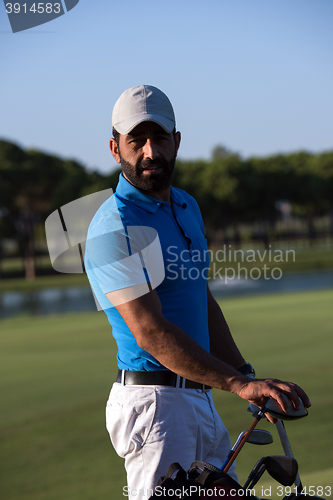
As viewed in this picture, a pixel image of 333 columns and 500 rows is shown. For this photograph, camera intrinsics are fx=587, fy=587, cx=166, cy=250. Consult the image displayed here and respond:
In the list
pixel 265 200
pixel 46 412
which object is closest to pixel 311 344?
pixel 46 412

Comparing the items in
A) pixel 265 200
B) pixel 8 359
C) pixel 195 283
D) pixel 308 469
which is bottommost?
pixel 308 469

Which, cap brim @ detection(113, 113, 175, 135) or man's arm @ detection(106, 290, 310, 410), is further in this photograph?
cap brim @ detection(113, 113, 175, 135)

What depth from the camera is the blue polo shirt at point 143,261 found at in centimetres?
189

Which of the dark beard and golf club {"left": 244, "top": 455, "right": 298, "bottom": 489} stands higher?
the dark beard

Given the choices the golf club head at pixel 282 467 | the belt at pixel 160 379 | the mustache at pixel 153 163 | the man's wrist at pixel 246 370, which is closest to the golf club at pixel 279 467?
the golf club head at pixel 282 467

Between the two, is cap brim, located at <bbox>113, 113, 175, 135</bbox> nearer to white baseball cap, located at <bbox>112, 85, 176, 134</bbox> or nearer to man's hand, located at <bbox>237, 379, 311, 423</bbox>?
white baseball cap, located at <bbox>112, 85, 176, 134</bbox>

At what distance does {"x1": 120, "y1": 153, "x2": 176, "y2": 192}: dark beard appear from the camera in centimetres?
206

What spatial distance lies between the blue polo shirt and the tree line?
1505 inches

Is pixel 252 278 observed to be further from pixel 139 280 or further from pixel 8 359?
pixel 139 280

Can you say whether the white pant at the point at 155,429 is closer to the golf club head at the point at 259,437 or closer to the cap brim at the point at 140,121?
the golf club head at the point at 259,437

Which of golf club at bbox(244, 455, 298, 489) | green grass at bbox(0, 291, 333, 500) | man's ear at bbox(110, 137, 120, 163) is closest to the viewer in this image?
golf club at bbox(244, 455, 298, 489)

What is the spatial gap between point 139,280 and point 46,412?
459 cm

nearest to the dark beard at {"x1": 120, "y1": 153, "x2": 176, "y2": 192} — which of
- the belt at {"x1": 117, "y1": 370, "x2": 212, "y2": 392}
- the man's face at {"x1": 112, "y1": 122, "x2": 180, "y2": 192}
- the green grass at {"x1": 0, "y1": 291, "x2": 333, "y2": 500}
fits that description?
the man's face at {"x1": 112, "y1": 122, "x2": 180, "y2": 192}

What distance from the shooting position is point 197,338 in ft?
6.79
